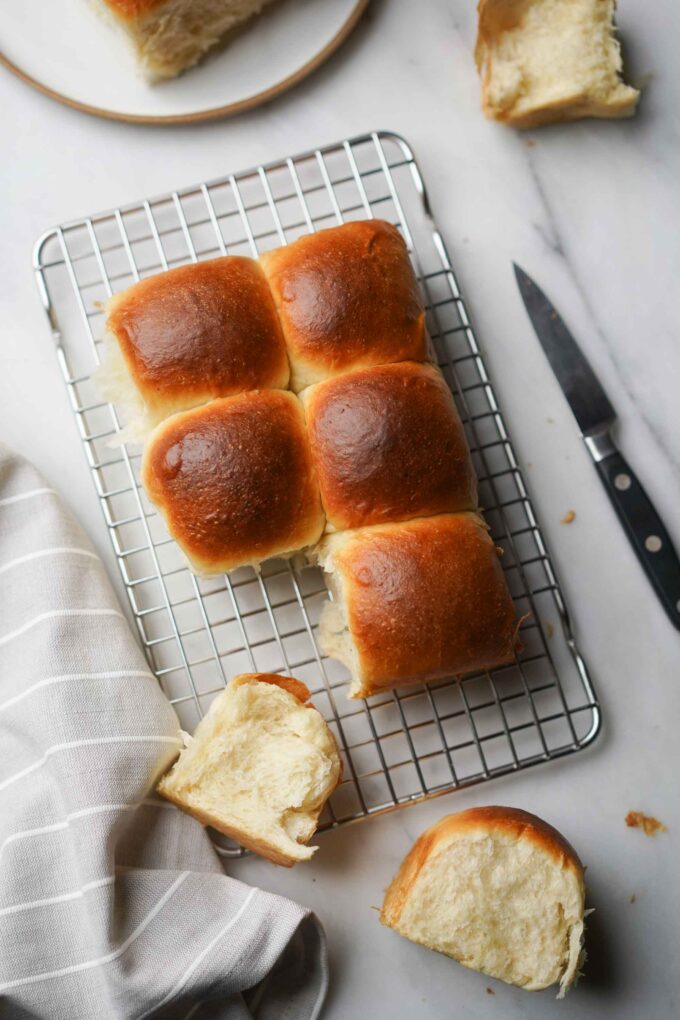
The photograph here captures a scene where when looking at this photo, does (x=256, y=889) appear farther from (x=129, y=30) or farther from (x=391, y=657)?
(x=129, y=30)

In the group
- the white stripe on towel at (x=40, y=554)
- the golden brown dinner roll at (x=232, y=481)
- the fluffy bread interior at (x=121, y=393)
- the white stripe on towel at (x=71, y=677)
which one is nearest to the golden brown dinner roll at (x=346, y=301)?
the golden brown dinner roll at (x=232, y=481)

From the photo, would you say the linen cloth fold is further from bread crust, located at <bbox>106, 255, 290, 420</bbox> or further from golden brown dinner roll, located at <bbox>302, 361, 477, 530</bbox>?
golden brown dinner roll, located at <bbox>302, 361, 477, 530</bbox>

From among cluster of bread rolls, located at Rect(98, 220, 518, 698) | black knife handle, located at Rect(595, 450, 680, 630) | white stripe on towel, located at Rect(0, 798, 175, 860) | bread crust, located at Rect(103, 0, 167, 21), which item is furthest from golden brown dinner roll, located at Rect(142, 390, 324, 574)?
bread crust, located at Rect(103, 0, 167, 21)

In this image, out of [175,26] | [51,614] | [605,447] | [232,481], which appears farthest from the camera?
[605,447]

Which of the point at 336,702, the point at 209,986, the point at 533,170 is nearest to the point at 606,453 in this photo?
the point at 533,170

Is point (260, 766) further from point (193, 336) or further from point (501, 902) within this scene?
point (193, 336)

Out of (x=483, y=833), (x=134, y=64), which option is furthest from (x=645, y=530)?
(x=134, y=64)
